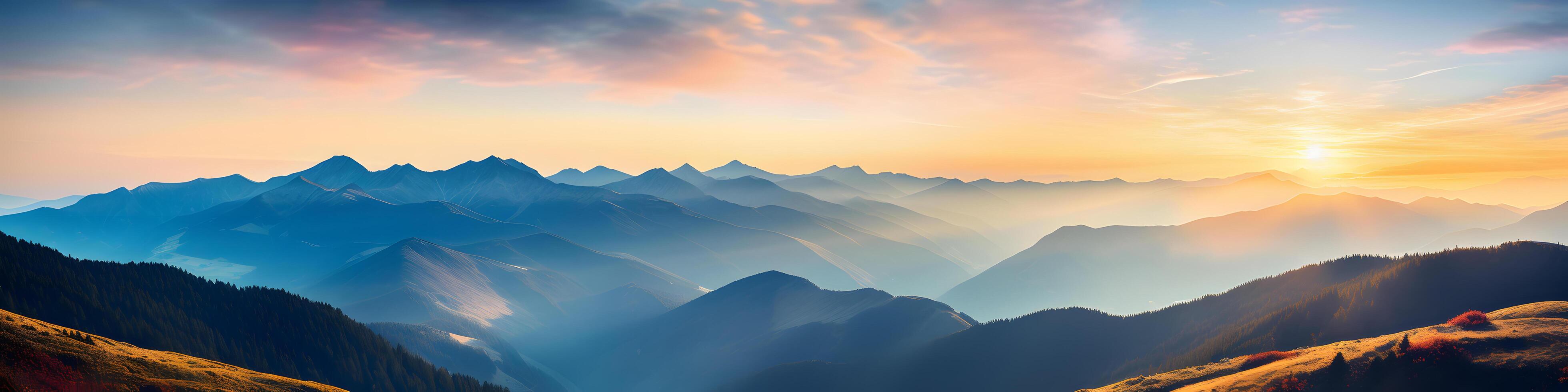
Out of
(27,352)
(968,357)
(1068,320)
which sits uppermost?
(27,352)

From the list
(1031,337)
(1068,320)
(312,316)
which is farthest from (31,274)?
(1068,320)

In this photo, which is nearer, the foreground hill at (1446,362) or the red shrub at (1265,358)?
the foreground hill at (1446,362)

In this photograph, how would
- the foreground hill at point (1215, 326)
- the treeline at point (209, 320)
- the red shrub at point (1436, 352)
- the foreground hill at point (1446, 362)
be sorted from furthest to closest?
1. the treeline at point (209, 320)
2. the foreground hill at point (1215, 326)
3. the red shrub at point (1436, 352)
4. the foreground hill at point (1446, 362)

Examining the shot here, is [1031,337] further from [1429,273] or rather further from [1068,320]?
[1429,273]

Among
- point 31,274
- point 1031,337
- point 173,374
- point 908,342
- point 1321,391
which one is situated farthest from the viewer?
point 908,342

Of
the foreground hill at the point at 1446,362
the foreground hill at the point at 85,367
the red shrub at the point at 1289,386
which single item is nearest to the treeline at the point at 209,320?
the foreground hill at the point at 85,367

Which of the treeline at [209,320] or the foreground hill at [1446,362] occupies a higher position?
the foreground hill at [1446,362]

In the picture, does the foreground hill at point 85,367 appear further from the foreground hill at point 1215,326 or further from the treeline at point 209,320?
the foreground hill at point 1215,326
